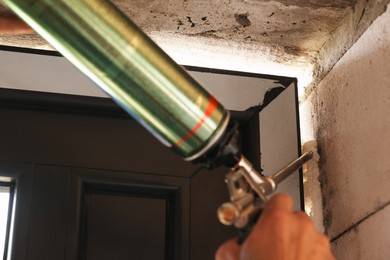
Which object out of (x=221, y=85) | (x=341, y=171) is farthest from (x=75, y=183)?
(x=341, y=171)

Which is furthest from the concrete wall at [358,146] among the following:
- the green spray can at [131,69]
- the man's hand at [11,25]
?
the man's hand at [11,25]

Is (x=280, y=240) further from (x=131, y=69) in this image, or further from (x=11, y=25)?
(x=11, y=25)

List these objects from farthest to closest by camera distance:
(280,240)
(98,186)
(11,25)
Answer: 1. (98,186)
2. (11,25)
3. (280,240)

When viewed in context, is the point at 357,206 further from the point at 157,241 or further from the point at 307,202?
the point at 157,241

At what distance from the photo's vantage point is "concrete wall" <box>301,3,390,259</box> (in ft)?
2.95

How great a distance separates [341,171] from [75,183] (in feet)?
1.34

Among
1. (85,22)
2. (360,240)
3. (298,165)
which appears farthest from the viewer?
(298,165)

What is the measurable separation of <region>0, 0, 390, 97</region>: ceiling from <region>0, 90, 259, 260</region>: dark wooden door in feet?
0.44

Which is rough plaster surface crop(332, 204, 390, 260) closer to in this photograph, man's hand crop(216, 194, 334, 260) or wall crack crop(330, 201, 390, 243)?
wall crack crop(330, 201, 390, 243)

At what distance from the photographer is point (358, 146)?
3.18 feet

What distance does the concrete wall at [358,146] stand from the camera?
2.95 feet

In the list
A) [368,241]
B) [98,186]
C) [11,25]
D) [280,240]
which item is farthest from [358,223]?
[11,25]

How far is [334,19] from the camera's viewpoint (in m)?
1.09

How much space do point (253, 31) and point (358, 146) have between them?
27 cm
